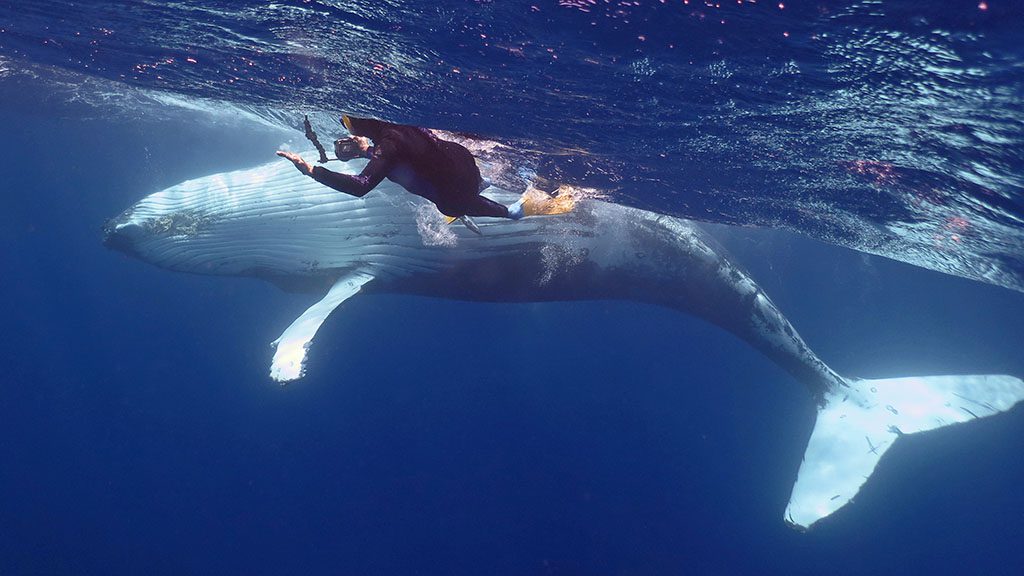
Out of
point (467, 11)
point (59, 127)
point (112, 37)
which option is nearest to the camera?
point (467, 11)

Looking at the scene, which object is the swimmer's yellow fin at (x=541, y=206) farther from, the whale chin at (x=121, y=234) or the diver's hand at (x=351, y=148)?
the whale chin at (x=121, y=234)

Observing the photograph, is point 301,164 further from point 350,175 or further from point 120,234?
point 120,234

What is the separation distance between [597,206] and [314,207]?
219 inches

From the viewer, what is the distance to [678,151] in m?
7.39

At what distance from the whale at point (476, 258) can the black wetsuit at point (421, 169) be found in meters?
3.96

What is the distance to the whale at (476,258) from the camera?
9477 mm

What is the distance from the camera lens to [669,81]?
16.4 ft

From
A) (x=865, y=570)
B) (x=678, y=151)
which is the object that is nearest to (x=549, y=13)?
(x=678, y=151)

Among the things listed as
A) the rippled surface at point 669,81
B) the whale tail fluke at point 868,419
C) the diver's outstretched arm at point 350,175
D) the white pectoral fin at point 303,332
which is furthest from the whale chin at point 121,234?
the whale tail fluke at point 868,419

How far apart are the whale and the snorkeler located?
3965 mm

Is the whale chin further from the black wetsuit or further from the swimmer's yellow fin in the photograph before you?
the swimmer's yellow fin

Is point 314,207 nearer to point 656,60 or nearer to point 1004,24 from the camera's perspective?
point 656,60

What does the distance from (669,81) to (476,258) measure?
5248 mm

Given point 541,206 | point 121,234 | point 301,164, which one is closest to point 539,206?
point 541,206
